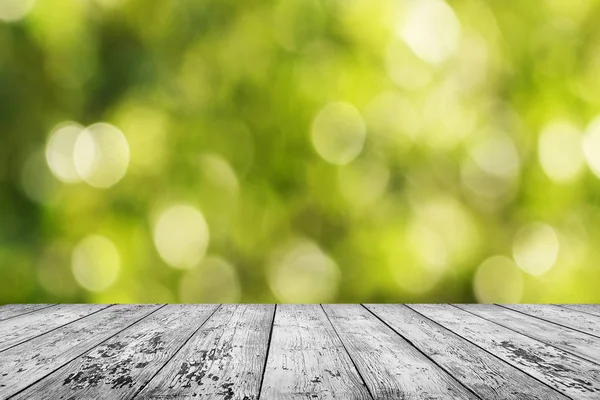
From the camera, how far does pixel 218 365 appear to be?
2.52 feet

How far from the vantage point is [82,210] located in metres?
1.39

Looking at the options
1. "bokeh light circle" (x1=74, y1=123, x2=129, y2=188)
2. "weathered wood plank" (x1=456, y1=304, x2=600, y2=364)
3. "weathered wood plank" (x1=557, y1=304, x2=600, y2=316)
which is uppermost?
"bokeh light circle" (x1=74, y1=123, x2=129, y2=188)

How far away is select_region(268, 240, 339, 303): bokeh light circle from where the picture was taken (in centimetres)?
139

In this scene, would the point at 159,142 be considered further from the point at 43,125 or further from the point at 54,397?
the point at 54,397

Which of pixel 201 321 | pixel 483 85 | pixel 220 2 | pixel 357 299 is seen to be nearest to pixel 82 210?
pixel 201 321

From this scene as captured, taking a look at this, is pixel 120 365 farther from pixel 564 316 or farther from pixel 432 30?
pixel 432 30

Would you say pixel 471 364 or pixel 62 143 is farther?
pixel 62 143

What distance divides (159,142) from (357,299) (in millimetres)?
675

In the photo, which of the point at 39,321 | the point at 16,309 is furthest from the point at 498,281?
the point at 16,309

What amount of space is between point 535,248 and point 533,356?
665 millimetres

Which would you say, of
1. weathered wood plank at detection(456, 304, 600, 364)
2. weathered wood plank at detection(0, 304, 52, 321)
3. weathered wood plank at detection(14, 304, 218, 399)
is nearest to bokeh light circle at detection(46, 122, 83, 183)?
weathered wood plank at detection(0, 304, 52, 321)

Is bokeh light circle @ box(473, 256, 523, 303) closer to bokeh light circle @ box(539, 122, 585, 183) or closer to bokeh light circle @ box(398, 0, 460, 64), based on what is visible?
bokeh light circle @ box(539, 122, 585, 183)

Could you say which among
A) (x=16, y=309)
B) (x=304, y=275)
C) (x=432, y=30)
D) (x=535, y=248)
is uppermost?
(x=432, y=30)

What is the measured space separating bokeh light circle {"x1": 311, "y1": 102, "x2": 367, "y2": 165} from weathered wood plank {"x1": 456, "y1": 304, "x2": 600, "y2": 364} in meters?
0.50
